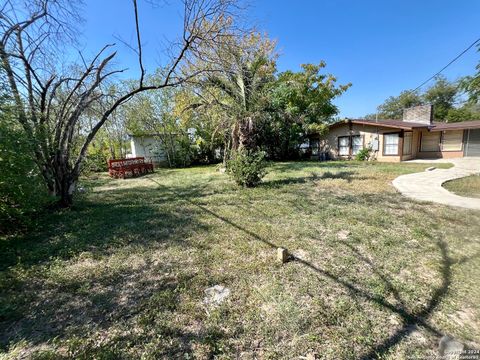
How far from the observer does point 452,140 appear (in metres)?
14.6

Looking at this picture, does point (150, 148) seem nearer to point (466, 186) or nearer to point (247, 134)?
point (247, 134)

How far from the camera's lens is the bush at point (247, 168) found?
24.8 ft

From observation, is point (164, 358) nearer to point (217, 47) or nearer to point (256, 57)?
point (217, 47)

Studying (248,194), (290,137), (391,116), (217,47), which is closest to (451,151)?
(290,137)

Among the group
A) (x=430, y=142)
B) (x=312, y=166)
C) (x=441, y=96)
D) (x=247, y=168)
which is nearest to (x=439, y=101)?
(x=441, y=96)

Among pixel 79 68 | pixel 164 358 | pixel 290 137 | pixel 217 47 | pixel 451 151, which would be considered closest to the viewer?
pixel 164 358

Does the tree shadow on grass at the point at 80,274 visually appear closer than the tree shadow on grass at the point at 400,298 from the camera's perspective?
No

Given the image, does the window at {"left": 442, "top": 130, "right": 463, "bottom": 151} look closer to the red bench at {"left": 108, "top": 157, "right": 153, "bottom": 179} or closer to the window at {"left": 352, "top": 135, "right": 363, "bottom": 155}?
the window at {"left": 352, "top": 135, "right": 363, "bottom": 155}

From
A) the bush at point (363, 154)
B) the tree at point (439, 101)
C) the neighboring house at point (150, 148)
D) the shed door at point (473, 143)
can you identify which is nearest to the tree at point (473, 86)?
the bush at point (363, 154)

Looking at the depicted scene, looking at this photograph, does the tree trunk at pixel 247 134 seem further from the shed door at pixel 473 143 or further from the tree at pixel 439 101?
the tree at pixel 439 101

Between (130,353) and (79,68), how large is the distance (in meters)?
7.71

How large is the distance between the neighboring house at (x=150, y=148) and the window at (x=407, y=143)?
1665cm

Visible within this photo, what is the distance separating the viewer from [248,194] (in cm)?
679

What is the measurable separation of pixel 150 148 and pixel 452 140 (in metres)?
20.9
